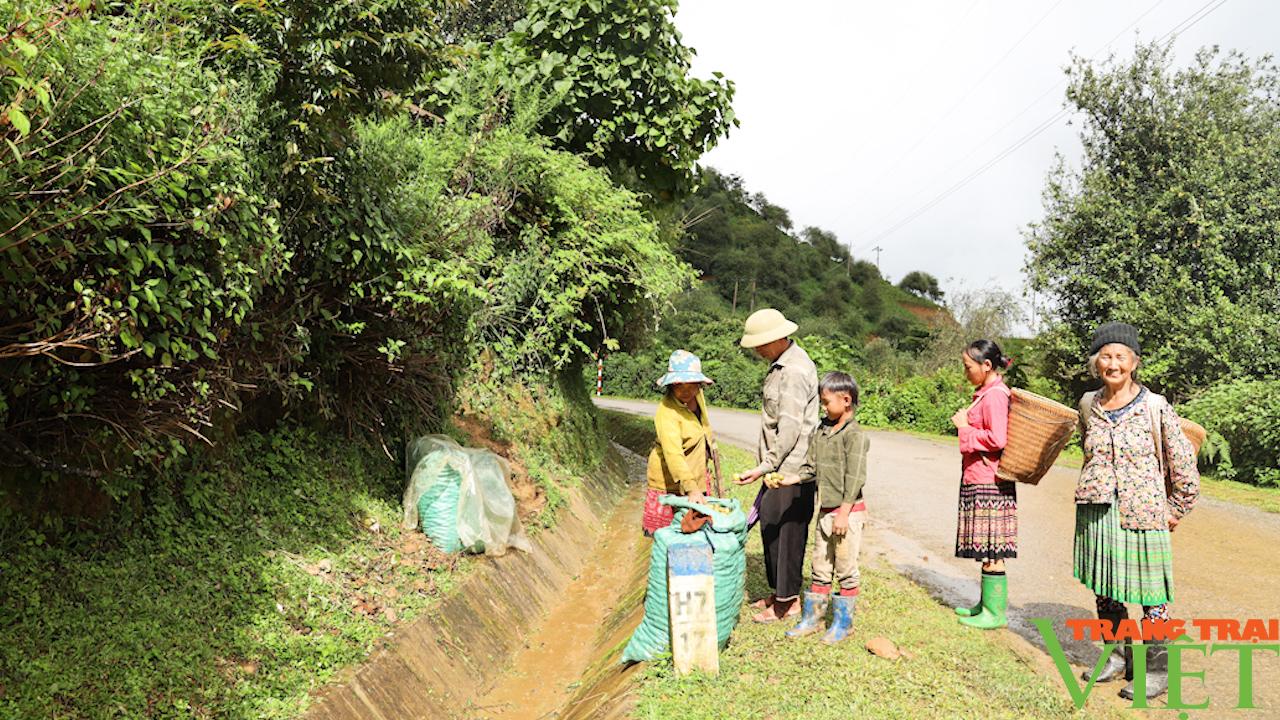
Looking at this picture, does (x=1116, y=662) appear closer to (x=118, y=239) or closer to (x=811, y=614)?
(x=811, y=614)

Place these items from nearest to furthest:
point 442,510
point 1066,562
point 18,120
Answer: point 18,120, point 442,510, point 1066,562

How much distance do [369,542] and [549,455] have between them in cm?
390

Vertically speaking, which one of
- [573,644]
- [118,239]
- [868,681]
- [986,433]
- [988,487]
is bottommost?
[573,644]

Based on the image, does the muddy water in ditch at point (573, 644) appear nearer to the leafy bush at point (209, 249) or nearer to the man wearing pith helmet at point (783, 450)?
the man wearing pith helmet at point (783, 450)

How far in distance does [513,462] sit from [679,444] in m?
3.92

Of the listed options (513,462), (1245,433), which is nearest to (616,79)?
(513,462)

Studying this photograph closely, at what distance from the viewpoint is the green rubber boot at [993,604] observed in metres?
5.50

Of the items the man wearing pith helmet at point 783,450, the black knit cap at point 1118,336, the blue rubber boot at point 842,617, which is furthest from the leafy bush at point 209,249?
the black knit cap at point 1118,336

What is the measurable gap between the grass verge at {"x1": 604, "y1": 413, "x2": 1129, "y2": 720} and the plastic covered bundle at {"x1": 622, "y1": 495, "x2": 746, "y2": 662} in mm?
184

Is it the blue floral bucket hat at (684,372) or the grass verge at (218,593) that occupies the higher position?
the blue floral bucket hat at (684,372)

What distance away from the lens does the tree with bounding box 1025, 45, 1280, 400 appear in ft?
58.0

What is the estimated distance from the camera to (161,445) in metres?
4.18

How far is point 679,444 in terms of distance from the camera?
5.01 metres

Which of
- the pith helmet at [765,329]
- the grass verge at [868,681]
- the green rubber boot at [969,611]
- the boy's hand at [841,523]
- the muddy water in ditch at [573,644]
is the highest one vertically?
the pith helmet at [765,329]
